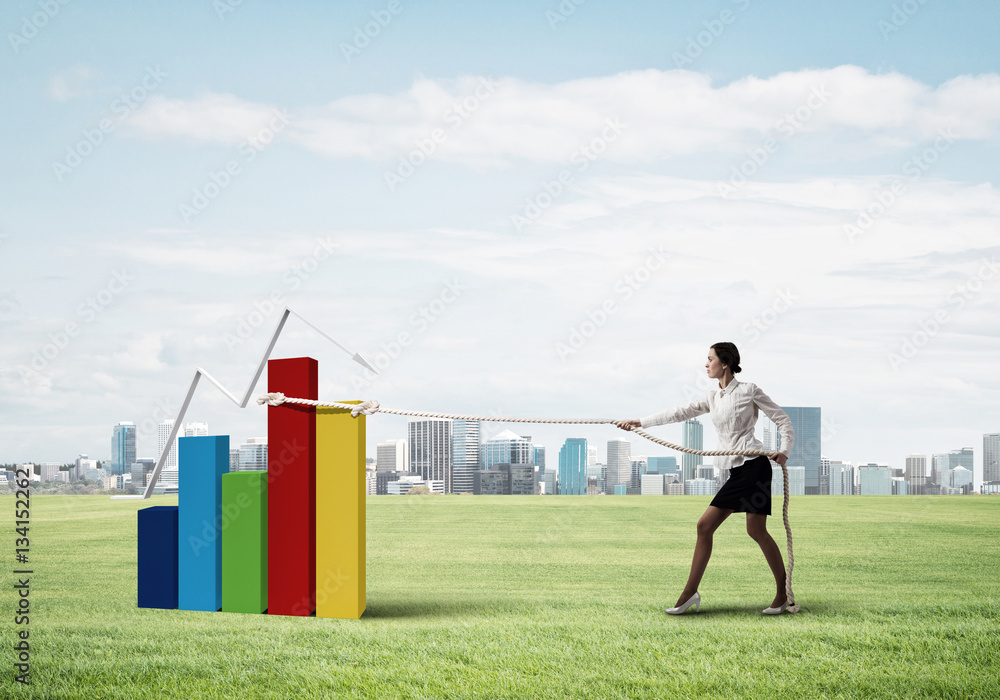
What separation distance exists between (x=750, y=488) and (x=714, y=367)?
1.04 metres

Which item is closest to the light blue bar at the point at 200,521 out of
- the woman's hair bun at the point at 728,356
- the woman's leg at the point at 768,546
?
the woman's hair bun at the point at 728,356

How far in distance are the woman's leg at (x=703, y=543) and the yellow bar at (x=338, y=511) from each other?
110 inches

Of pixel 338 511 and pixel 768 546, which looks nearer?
pixel 338 511

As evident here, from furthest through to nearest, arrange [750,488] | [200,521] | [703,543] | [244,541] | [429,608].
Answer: [429,608]
[200,521]
[244,541]
[703,543]
[750,488]

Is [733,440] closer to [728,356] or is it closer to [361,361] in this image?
[728,356]

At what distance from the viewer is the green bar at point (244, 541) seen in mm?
6504

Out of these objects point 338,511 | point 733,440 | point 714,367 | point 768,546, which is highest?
point 714,367

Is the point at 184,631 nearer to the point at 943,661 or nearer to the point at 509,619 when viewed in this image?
the point at 509,619

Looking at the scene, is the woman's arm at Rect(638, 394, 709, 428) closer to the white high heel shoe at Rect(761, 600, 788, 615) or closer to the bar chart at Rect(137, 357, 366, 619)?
the white high heel shoe at Rect(761, 600, 788, 615)

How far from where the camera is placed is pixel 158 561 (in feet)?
22.0

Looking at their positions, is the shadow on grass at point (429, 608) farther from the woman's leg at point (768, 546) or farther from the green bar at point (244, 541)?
the woman's leg at point (768, 546)

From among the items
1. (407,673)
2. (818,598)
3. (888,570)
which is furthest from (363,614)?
(888,570)

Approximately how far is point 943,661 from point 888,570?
4.12m

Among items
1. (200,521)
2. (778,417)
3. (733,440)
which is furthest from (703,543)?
(200,521)
